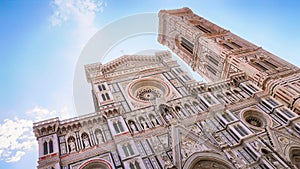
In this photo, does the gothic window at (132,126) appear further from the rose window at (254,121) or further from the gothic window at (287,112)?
the gothic window at (287,112)

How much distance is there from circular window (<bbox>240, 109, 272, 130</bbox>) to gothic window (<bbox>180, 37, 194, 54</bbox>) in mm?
13007

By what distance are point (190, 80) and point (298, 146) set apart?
8.67 m

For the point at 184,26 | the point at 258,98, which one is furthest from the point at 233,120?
the point at 184,26

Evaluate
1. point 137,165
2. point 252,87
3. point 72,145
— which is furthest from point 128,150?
point 252,87

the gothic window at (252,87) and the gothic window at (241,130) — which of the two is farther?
the gothic window at (252,87)

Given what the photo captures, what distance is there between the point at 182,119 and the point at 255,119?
5.12m

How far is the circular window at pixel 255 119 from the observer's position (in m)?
17.1

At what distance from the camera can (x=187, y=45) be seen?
30.7 metres

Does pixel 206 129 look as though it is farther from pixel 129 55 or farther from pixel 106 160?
pixel 129 55

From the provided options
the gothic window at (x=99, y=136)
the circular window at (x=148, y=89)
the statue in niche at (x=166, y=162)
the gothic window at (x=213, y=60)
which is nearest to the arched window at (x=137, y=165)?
the statue in niche at (x=166, y=162)

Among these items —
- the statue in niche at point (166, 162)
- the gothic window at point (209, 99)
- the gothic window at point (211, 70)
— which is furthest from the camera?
the gothic window at point (211, 70)

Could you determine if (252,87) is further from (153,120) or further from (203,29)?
(203,29)

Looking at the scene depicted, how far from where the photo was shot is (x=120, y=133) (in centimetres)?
1552

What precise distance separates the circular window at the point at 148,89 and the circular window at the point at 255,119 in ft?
18.6
